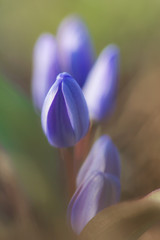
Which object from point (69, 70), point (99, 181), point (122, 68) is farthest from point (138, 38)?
point (99, 181)

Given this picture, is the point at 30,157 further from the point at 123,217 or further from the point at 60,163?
the point at 123,217

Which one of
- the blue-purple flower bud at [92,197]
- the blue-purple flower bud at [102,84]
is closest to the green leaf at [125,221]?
the blue-purple flower bud at [92,197]

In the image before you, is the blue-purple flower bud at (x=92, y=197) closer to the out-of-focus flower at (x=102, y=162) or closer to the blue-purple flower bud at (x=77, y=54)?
the out-of-focus flower at (x=102, y=162)

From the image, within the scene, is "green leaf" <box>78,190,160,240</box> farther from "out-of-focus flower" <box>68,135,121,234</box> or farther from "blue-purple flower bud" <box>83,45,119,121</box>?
"blue-purple flower bud" <box>83,45,119,121</box>

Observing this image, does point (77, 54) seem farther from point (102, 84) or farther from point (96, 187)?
point (96, 187)

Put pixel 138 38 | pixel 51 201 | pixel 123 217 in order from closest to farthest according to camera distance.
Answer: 1. pixel 123 217
2. pixel 51 201
3. pixel 138 38

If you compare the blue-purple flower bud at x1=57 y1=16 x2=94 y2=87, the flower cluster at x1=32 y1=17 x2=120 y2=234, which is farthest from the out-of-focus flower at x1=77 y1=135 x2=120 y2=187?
the blue-purple flower bud at x1=57 y1=16 x2=94 y2=87

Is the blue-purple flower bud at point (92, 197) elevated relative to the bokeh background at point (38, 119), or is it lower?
lower
